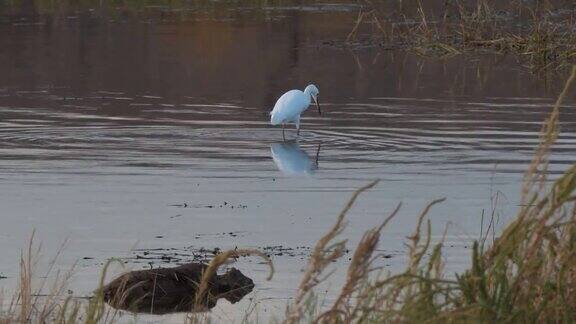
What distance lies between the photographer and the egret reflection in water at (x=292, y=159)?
48.8 ft

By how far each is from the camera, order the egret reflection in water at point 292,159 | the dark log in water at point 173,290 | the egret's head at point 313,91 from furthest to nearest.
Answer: the egret's head at point 313,91 < the egret reflection in water at point 292,159 < the dark log in water at point 173,290

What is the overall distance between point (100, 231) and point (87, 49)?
19590mm

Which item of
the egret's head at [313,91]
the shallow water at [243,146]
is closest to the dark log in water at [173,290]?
the shallow water at [243,146]

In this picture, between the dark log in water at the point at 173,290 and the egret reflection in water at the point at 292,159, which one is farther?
the egret reflection in water at the point at 292,159

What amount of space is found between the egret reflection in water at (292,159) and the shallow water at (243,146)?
0.03 m

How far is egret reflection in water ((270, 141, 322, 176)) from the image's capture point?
14880mm

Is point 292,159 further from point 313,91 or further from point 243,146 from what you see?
point 313,91

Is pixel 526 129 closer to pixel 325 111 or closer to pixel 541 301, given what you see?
pixel 325 111

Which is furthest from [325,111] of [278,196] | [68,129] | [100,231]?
[100,231]

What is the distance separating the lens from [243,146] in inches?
663

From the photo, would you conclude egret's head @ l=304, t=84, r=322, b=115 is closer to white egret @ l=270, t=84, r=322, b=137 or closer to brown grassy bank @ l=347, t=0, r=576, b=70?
white egret @ l=270, t=84, r=322, b=137

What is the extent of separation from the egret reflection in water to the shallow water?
0.11 ft

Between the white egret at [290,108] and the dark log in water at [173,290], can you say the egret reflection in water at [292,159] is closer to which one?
the white egret at [290,108]

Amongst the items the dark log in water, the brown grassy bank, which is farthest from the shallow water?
the brown grassy bank
